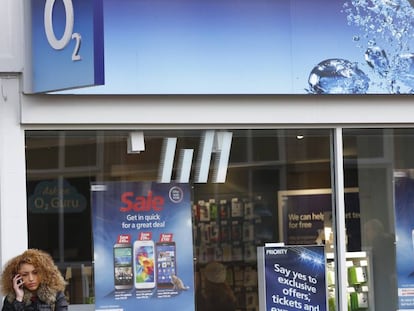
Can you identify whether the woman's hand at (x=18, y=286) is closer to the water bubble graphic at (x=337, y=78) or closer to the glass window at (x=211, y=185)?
the glass window at (x=211, y=185)

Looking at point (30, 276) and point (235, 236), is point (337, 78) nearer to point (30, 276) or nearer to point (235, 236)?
point (235, 236)

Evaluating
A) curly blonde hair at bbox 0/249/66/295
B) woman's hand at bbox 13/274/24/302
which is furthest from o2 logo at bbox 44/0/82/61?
woman's hand at bbox 13/274/24/302

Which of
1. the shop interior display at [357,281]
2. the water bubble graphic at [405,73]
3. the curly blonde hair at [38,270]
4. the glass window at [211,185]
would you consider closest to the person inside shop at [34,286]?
the curly blonde hair at [38,270]

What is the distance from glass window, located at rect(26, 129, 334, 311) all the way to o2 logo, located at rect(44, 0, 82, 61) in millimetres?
1028

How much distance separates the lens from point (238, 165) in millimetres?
8695

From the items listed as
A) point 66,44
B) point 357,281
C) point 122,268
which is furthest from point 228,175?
point 66,44

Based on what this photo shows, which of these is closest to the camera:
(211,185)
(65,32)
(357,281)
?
(65,32)

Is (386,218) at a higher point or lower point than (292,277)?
higher

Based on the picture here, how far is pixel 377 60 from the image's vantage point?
8727mm

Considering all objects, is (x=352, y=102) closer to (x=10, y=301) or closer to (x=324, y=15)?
(x=324, y=15)

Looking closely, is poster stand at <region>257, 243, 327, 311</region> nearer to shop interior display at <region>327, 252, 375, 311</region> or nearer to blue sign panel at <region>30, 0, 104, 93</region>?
shop interior display at <region>327, 252, 375, 311</region>

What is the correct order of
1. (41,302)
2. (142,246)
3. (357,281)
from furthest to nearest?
1. (357,281)
2. (142,246)
3. (41,302)

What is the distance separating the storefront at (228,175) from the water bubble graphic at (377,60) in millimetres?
189

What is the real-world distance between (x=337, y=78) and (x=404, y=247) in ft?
5.93
